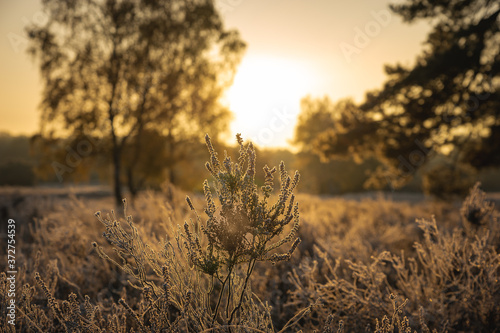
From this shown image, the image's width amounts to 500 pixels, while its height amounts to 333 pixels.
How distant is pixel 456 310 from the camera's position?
10.5ft

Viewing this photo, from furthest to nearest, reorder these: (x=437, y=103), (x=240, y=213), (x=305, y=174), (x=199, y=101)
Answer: (x=305, y=174), (x=199, y=101), (x=437, y=103), (x=240, y=213)

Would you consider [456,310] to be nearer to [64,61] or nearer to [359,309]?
[359,309]

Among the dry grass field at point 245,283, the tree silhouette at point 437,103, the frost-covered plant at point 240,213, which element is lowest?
the dry grass field at point 245,283

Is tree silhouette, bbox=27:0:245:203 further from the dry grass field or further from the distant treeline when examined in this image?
the dry grass field

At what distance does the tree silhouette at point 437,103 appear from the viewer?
9.69 metres

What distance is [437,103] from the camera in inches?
406

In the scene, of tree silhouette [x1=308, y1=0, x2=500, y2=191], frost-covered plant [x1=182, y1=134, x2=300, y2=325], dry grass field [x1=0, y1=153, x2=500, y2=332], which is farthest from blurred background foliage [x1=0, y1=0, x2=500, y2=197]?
frost-covered plant [x1=182, y1=134, x2=300, y2=325]

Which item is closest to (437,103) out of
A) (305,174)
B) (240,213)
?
(240,213)

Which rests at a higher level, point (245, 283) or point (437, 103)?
point (437, 103)

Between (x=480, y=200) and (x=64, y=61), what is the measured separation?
1386cm

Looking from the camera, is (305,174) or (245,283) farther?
(305,174)

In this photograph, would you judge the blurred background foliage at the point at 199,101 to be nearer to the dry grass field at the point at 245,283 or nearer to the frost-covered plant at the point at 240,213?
the dry grass field at the point at 245,283

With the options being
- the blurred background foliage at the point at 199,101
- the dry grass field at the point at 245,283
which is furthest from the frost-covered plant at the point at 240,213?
the blurred background foliage at the point at 199,101

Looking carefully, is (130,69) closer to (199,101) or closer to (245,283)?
(199,101)
